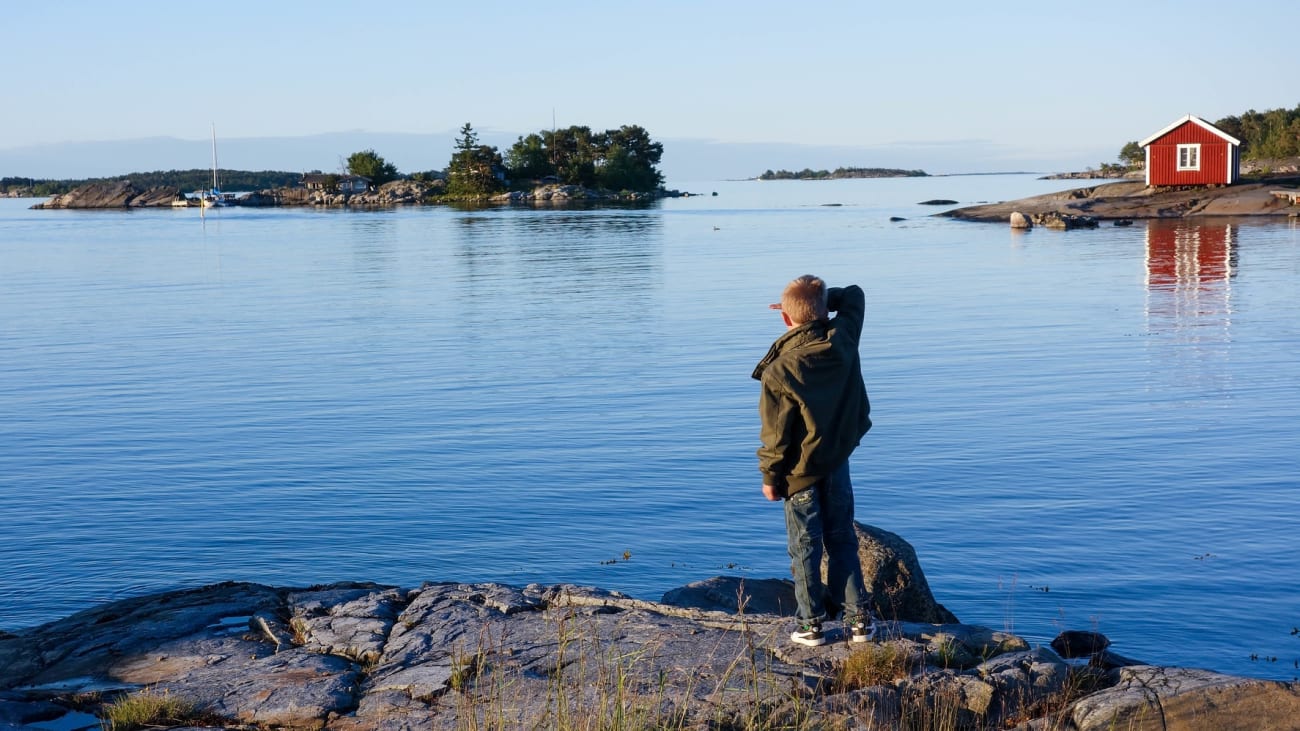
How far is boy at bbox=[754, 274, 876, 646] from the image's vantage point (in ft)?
24.7

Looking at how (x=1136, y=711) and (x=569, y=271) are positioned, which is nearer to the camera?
(x=1136, y=711)

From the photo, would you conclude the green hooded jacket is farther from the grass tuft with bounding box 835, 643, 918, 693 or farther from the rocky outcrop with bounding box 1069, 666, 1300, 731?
the rocky outcrop with bounding box 1069, 666, 1300, 731

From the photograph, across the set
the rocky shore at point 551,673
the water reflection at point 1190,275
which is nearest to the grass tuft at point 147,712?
the rocky shore at point 551,673

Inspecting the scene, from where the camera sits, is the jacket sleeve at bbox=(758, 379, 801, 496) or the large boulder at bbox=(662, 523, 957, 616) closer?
the jacket sleeve at bbox=(758, 379, 801, 496)

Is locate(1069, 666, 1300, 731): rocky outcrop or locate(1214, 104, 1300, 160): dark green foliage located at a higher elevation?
locate(1214, 104, 1300, 160): dark green foliage

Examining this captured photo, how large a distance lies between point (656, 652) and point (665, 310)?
1050 inches

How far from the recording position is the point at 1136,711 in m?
6.28

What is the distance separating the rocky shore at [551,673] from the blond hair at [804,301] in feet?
5.80

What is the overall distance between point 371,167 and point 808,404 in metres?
166

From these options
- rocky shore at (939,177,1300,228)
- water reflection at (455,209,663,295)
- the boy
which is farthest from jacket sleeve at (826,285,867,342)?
rocky shore at (939,177,1300,228)

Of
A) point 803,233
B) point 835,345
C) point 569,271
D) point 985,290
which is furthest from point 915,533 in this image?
point 803,233

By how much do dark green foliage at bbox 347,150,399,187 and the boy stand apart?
163447 millimetres

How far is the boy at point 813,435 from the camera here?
7.52 meters

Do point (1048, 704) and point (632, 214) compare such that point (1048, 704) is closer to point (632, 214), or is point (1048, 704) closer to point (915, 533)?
point (915, 533)
